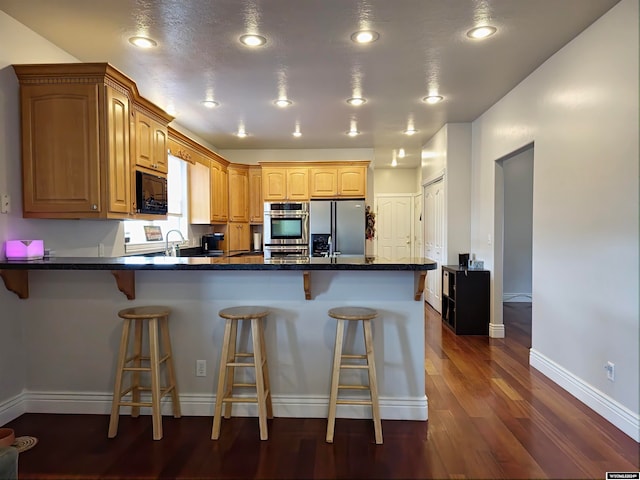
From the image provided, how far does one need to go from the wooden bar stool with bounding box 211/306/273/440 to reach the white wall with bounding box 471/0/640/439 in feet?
7.14

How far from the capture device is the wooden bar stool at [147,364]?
A: 2.32 m

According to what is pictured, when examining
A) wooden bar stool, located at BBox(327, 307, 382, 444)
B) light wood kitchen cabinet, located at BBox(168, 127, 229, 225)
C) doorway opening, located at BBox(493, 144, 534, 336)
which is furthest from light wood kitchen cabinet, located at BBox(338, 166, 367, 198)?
wooden bar stool, located at BBox(327, 307, 382, 444)

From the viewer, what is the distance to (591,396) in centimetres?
268

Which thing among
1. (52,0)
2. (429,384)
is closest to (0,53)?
(52,0)

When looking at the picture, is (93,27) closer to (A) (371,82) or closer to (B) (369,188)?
(A) (371,82)

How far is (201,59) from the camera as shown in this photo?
312 centimetres

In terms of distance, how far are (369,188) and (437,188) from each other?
3.92ft

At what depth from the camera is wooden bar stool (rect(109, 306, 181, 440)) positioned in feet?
7.63

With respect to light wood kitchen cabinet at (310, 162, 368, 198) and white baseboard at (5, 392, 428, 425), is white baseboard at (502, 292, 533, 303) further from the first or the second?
white baseboard at (5, 392, 428, 425)

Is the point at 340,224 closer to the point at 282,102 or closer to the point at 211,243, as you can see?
the point at 211,243

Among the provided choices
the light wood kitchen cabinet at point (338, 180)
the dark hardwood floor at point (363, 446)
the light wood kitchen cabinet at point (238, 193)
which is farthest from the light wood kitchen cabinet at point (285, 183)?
the dark hardwood floor at point (363, 446)

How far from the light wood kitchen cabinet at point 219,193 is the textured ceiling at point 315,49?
1.16 m

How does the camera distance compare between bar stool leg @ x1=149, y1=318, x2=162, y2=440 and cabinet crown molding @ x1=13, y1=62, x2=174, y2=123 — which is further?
cabinet crown molding @ x1=13, y1=62, x2=174, y2=123

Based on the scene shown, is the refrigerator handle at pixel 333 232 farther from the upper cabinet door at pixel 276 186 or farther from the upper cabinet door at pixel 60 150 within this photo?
the upper cabinet door at pixel 60 150
